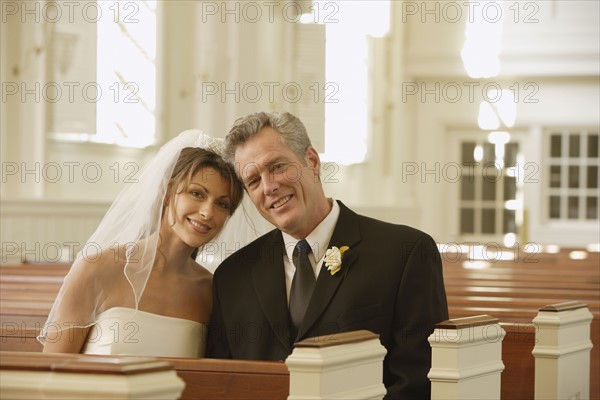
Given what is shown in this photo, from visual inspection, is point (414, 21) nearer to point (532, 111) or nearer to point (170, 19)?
point (532, 111)

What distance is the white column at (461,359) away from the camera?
3.37m

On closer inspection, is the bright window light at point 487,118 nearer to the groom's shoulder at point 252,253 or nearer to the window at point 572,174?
the window at point 572,174

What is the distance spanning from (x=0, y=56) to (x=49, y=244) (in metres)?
1.50

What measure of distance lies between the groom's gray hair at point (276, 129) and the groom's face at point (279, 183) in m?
0.02

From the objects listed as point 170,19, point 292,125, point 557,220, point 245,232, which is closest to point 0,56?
point 170,19

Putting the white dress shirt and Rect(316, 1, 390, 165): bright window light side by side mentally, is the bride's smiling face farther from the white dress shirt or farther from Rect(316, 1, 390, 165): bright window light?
Rect(316, 1, 390, 165): bright window light

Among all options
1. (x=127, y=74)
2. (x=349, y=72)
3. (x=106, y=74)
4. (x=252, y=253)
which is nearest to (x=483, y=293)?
(x=252, y=253)

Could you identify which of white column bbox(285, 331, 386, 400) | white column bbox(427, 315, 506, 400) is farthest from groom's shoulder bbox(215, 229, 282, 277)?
white column bbox(285, 331, 386, 400)

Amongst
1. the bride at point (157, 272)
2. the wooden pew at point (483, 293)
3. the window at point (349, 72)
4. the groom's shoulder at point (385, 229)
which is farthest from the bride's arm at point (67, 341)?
the window at point (349, 72)

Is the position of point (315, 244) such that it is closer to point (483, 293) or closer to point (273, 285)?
point (273, 285)

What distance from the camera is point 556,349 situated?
416cm

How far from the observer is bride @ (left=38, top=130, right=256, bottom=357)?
155 inches

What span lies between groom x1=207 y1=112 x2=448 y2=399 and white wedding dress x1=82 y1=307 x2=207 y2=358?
165 millimetres

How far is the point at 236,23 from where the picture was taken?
10.7 metres
